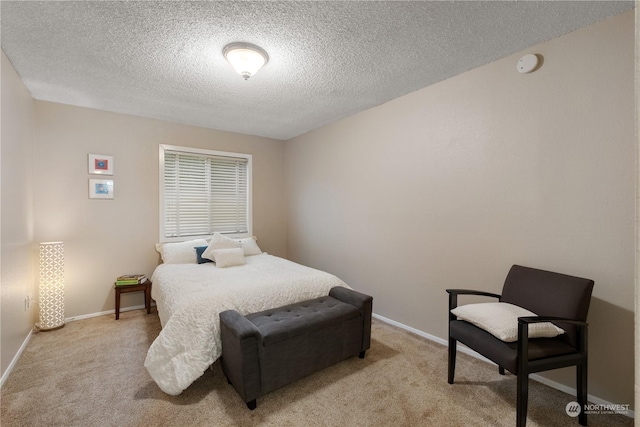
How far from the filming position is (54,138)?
3.31 m

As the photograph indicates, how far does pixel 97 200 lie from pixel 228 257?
183 cm

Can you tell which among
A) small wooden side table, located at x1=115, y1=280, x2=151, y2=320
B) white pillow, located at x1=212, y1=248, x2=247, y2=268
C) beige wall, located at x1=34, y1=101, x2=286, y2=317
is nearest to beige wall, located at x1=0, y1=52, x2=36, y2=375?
beige wall, located at x1=34, y1=101, x2=286, y2=317

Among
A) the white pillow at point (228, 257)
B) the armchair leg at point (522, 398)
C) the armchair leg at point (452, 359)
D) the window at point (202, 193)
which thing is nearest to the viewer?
the armchair leg at point (522, 398)

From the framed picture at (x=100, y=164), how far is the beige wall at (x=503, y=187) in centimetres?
297

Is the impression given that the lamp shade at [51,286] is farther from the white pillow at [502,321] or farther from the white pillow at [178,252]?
the white pillow at [502,321]

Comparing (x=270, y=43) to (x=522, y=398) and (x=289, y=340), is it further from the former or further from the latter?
(x=522, y=398)

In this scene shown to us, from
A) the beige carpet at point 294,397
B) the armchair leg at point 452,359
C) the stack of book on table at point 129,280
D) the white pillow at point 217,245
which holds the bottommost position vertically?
the beige carpet at point 294,397

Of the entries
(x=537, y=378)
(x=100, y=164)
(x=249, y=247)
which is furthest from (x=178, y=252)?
(x=537, y=378)

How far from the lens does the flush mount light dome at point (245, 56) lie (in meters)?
2.12

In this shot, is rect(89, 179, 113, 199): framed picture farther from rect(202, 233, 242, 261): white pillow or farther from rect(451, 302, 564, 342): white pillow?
rect(451, 302, 564, 342): white pillow

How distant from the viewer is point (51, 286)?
313 cm

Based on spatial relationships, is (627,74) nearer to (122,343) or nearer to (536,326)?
(536,326)

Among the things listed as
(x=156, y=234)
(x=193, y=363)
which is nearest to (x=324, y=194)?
(x=156, y=234)

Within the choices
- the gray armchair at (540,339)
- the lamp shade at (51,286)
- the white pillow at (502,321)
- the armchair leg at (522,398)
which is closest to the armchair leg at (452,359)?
the gray armchair at (540,339)
